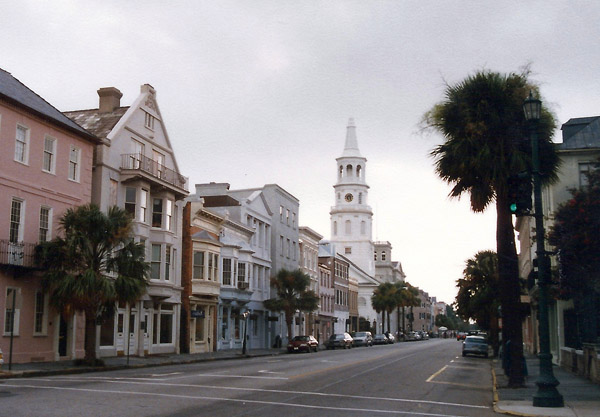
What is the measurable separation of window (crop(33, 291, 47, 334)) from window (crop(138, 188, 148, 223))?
28.6 feet

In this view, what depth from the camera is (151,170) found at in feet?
133

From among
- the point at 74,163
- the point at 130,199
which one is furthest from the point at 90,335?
the point at 130,199

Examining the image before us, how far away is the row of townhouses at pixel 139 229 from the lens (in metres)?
29.9

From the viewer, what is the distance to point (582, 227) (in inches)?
711

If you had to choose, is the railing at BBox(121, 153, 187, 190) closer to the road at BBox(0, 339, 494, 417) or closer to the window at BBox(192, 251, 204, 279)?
the window at BBox(192, 251, 204, 279)

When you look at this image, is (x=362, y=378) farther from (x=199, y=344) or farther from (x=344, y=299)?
(x=344, y=299)

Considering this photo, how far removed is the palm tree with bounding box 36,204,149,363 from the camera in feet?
93.5

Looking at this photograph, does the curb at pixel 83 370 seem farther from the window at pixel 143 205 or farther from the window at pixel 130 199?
the window at pixel 130 199

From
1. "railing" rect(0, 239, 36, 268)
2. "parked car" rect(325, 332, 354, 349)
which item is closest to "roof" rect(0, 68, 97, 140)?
"railing" rect(0, 239, 36, 268)

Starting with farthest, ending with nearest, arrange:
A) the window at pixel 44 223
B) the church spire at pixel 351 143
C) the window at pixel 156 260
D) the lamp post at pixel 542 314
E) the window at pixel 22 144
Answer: the church spire at pixel 351 143 < the window at pixel 156 260 < the window at pixel 44 223 < the window at pixel 22 144 < the lamp post at pixel 542 314

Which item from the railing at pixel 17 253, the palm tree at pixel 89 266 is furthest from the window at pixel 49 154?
the railing at pixel 17 253

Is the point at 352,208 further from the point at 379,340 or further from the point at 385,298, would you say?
the point at 379,340

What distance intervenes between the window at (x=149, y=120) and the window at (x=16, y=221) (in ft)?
40.9

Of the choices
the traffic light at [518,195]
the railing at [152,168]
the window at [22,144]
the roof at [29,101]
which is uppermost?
the roof at [29,101]
